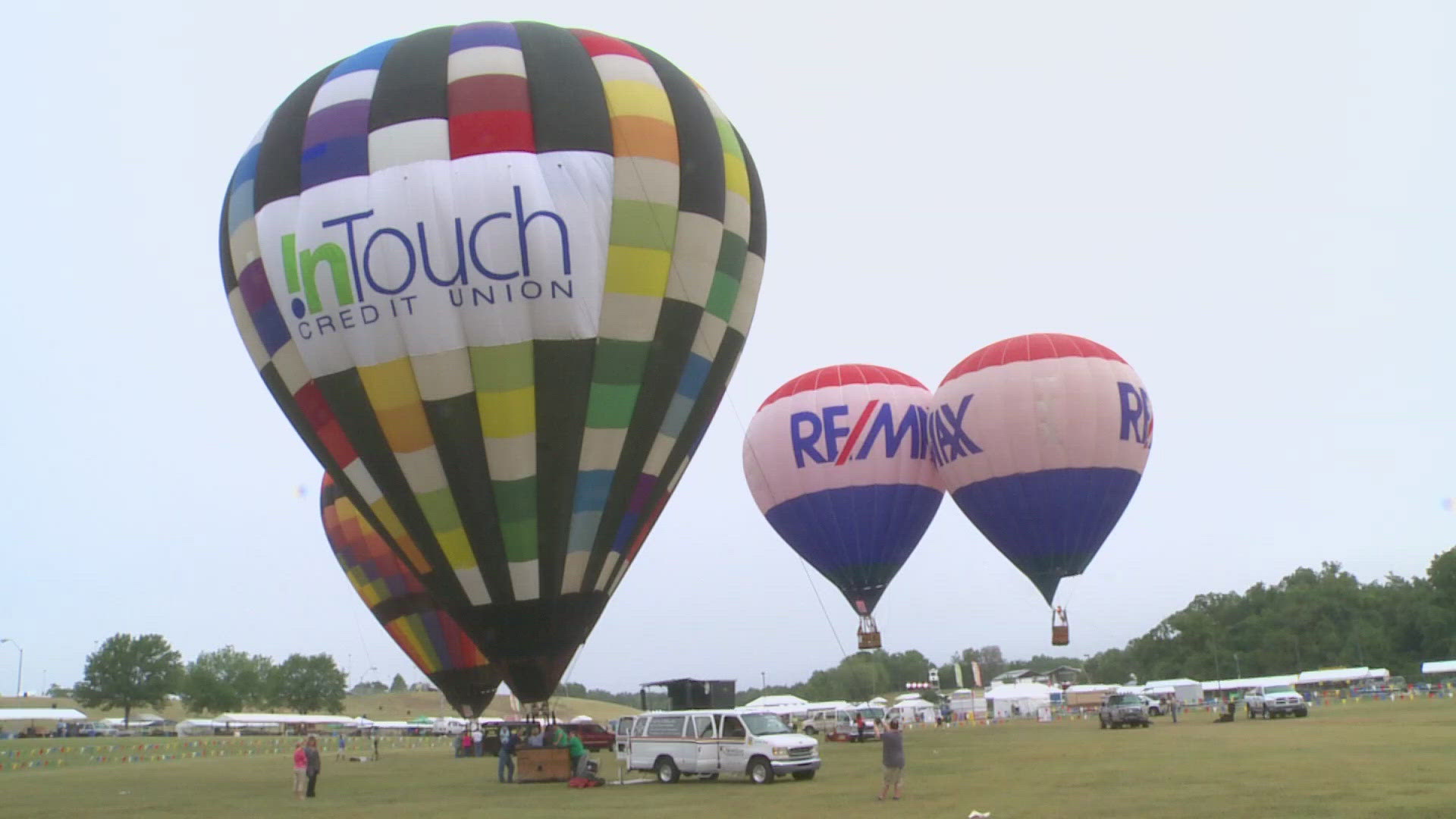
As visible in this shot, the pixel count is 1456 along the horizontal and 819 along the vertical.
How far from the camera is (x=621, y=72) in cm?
1664

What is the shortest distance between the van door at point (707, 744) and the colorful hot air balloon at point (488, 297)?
2425 millimetres

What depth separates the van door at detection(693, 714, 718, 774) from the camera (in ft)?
56.5

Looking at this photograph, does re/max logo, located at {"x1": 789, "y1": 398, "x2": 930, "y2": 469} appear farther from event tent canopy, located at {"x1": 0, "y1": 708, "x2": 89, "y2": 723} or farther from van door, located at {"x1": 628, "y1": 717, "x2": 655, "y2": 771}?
event tent canopy, located at {"x1": 0, "y1": 708, "x2": 89, "y2": 723}

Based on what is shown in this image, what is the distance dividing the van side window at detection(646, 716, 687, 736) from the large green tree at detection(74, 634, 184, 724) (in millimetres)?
73741

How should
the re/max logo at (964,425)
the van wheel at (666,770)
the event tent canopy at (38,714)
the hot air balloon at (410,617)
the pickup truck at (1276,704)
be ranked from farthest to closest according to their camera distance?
the event tent canopy at (38,714) → the pickup truck at (1276,704) → the re/max logo at (964,425) → the hot air balloon at (410,617) → the van wheel at (666,770)

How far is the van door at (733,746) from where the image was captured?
16.8 m

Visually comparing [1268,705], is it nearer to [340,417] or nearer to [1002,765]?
[1002,765]

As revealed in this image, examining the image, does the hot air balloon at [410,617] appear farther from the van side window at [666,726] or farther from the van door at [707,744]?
the van door at [707,744]

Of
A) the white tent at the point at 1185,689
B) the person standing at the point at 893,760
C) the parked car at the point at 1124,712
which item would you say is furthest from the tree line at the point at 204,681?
the person standing at the point at 893,760

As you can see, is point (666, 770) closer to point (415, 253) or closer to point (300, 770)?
point (300, 770)

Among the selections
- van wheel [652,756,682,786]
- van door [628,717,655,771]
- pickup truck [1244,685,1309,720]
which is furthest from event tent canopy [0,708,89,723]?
pickup truck [1244,685,1309,720]

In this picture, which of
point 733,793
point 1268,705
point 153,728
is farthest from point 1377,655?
point 153,728

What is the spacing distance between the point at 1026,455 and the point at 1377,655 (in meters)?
58.3

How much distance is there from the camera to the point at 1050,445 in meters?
26.6
